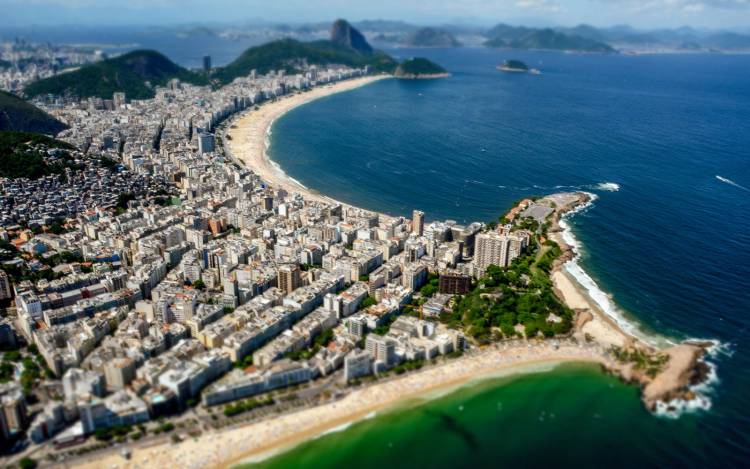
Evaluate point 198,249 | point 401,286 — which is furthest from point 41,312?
point 401,286

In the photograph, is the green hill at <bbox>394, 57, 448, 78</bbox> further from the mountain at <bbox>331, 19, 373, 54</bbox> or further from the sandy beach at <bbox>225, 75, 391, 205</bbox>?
the mountain at <bbox>331, 19, 373, 54</bbox>

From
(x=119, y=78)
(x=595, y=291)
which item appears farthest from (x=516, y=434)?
(x=119, y=78)

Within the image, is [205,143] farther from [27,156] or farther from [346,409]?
[346,409]

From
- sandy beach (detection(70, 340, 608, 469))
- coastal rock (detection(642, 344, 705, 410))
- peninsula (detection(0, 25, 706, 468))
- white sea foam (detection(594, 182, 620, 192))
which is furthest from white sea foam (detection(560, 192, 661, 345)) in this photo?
white sea foam (detection(594, 182, 620, 192))

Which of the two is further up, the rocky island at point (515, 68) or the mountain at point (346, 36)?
the mountain at point (346, 36)

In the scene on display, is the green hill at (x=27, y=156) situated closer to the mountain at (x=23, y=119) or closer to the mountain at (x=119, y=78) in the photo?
the mountain at (x=23, y=119)

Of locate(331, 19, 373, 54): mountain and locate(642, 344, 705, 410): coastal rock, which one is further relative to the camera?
locate(331, 19, 373, 54): mountain

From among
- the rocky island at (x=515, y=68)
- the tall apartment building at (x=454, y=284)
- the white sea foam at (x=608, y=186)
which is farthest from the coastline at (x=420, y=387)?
the rocky island at (x=515, y=68)
